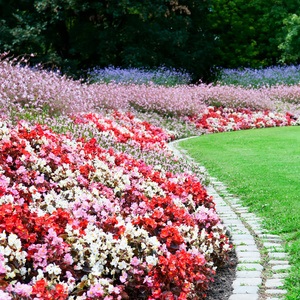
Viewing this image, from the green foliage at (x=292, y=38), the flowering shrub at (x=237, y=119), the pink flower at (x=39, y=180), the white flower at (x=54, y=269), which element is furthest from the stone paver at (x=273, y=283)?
the green foliage at (x=292, y=38)

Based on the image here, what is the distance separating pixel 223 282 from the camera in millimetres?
3445

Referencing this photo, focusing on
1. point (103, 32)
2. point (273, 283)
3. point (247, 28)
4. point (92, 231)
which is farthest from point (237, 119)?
point (247, 28)

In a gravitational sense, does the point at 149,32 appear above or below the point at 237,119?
above

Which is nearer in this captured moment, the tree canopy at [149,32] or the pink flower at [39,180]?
the pink flower at [39,180]

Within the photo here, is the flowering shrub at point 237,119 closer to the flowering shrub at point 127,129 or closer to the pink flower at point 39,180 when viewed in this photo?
the flowering shrub at point 127,129

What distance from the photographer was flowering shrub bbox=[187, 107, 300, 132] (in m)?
12.6

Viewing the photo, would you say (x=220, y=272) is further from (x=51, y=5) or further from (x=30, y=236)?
(x=51, y=5)

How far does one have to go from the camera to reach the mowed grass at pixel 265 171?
14.5 ft

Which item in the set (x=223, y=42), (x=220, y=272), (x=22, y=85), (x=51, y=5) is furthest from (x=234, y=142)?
(x=223, y=42)

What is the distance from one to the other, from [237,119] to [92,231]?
1102 cm

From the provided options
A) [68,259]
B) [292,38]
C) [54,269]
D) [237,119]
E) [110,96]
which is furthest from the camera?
[292,38]

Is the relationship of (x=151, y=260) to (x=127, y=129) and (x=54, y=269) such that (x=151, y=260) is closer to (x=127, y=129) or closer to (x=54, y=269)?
(x=54, y=269)

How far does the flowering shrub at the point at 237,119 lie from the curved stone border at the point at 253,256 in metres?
7.32

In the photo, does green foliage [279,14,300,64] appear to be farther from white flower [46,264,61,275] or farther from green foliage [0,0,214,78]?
white flower [46,264,61,275]
